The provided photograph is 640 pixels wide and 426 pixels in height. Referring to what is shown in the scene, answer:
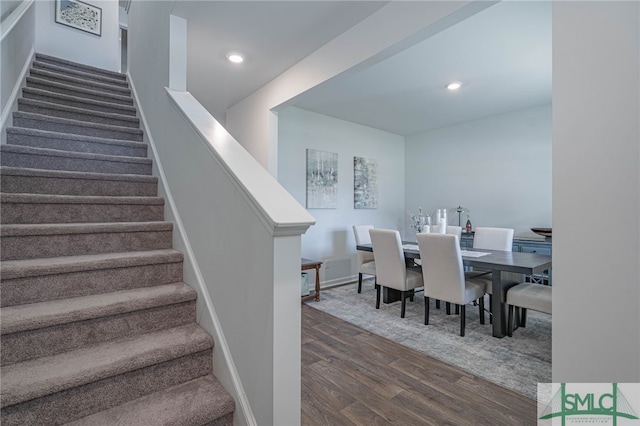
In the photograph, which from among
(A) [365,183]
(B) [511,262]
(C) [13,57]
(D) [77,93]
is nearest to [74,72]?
(D) [77,93]

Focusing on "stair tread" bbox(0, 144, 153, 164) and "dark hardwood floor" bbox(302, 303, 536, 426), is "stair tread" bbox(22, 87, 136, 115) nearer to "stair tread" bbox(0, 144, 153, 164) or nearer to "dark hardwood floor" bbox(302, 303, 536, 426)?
"stair tread" bbox(0, 144, 153, 164)

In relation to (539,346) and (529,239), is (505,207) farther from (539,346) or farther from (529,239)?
(539,346)

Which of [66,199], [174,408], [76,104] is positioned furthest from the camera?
[76,104]

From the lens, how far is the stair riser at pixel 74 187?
72.4 inches

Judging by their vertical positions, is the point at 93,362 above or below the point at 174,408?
Answer: above

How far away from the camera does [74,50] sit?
434 cm

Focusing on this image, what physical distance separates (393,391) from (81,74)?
14.0 feet

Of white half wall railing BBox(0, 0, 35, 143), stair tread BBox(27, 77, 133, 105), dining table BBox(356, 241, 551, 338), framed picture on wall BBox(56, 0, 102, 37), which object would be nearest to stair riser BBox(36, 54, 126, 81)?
white half wall railing BBox(0, 0, 35, 143)

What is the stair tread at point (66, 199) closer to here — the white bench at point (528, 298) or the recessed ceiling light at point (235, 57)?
the recessed ceiling light at point (235, 57)

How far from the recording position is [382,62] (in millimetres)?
2965

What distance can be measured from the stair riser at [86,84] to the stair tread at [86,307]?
8.67ft

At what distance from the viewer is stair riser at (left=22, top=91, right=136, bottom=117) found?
256 centimetres

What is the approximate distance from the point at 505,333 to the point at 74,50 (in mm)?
6488

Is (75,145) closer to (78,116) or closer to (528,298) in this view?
(78,116)
